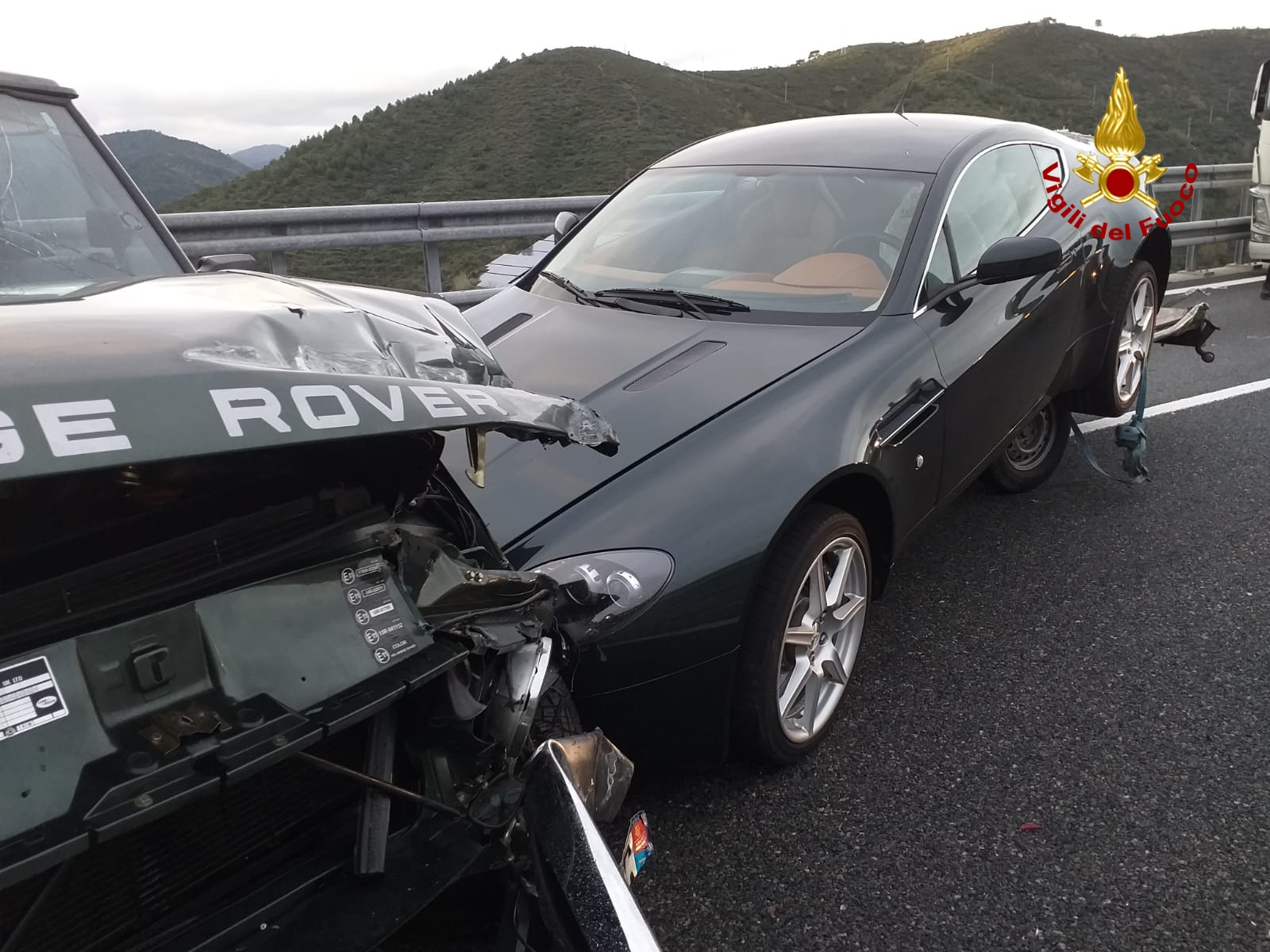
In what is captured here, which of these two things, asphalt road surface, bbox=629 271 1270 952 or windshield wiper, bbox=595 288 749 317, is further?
windshield wiper, bbox=595 288 749 317

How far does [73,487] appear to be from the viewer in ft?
4.13

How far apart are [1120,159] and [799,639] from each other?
3.65m

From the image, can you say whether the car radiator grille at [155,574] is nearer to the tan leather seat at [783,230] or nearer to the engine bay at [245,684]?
the engine bay at [245,684]

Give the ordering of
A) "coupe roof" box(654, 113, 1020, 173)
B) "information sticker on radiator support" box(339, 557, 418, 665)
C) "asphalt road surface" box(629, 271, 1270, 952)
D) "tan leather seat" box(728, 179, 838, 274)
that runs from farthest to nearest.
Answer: "coupe roof" box(654, 113, 1020, 173) → "tan leather seat" box(728, 179, 838, 274) → "asphalt road surface" box(629, 271, 1270, 952) → "information sticker on radiator support" box(339, 557, 418, 665)

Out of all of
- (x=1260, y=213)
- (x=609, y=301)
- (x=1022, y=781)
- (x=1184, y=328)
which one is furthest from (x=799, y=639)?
(x=1260, y=213)

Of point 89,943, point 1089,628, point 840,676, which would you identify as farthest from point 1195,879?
point 89,943

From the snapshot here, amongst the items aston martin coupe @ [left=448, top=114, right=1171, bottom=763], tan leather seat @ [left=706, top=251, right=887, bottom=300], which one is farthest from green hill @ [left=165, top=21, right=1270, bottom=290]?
tan leather seat @ [left=706, top=251, right=887, bottom=300]

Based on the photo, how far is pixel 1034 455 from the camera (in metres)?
4.40

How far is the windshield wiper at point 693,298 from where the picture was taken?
3137 millimetres

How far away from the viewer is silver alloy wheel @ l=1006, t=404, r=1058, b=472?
14.1 feet

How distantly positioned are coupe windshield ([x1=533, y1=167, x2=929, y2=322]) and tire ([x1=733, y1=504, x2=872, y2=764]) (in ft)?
2.77

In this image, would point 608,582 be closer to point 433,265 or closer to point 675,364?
point 675,364

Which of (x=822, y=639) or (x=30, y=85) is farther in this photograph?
(x=30, y=85)

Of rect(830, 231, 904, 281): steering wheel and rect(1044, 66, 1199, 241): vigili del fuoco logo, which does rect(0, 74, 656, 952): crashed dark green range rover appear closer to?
rect(830, 231, 904, 281): steering wheel
